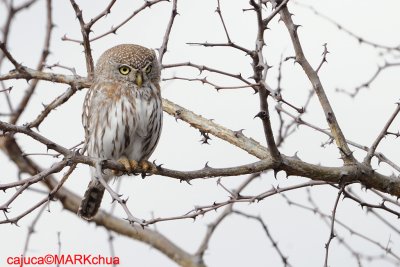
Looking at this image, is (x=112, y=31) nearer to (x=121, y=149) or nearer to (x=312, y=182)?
(x=121, y=149)

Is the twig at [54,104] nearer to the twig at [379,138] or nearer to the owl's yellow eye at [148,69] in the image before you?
the owl's yellow eye at [148,69]

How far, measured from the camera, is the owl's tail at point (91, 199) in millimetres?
6266

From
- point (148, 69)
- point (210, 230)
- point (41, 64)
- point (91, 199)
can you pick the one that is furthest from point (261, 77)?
point (210, 230)

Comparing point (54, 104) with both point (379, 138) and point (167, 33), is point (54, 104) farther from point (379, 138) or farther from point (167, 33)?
point (379, 138)

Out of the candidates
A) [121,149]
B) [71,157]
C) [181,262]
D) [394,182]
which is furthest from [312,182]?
[181,262]

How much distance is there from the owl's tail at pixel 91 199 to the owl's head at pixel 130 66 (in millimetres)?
1014

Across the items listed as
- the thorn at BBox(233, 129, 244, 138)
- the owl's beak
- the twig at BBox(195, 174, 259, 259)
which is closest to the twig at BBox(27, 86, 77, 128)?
the owl's beak

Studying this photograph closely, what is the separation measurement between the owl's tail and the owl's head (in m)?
1.01

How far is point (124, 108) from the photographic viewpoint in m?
5.58

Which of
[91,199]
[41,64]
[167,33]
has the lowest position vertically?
[91,199]

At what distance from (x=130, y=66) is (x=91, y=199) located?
127 centimetres

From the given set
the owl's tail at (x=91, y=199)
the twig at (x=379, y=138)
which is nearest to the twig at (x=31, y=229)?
the owl's tail at (x=91, y=199)

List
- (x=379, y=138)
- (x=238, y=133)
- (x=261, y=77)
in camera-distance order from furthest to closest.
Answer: (x=238, y=133)
(x=379, y=138)
(x=261, y=77)

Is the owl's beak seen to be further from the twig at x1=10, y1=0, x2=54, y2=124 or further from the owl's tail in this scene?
the owl's tail
